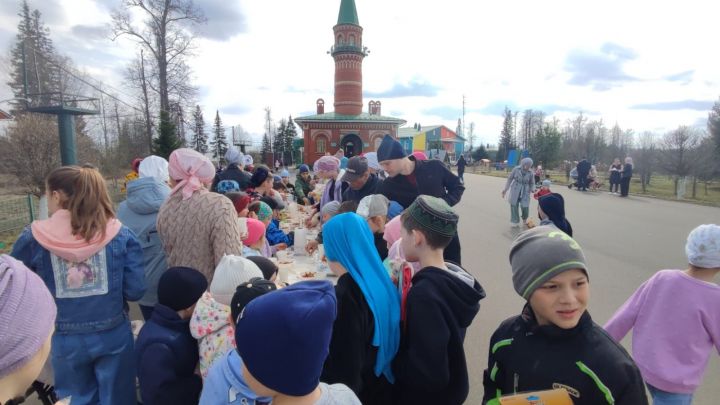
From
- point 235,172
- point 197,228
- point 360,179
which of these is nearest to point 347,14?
point 235,172

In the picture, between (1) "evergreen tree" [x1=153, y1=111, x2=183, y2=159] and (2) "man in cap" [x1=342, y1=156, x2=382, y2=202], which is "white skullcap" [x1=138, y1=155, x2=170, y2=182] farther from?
(1) "evergreen tree" [x1=153, y1=111, x2=183, y2=159]

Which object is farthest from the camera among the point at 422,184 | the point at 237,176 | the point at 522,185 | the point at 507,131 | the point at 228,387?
the point at 507,131

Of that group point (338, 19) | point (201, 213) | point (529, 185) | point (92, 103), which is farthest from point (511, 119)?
point (201, 213)

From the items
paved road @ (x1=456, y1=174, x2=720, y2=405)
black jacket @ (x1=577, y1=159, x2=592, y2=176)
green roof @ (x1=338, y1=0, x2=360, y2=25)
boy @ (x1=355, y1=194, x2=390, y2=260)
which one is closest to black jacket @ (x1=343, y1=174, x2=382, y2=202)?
boy @ (x1=355, y1=194, x2=390, y2=260)

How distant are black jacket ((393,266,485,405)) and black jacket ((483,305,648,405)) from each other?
0.86ft

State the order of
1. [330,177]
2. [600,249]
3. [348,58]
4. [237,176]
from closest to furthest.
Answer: [330,177] < [237,176] < [600,249] < [348,58]

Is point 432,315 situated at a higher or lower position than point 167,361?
higher

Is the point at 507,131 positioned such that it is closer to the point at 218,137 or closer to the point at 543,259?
the point at 218,137

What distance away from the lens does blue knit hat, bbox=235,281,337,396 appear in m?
1.23

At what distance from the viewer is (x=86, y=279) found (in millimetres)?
2537

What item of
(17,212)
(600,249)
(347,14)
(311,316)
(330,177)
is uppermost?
(347,14)

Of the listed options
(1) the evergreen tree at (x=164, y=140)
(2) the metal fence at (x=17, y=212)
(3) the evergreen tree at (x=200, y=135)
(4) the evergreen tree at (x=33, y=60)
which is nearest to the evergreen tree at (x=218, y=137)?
(3) the evergreen tree at (x=200, y=135)

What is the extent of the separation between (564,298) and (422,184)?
Result: 2891 millimetres

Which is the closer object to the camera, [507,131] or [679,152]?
[679,152]
